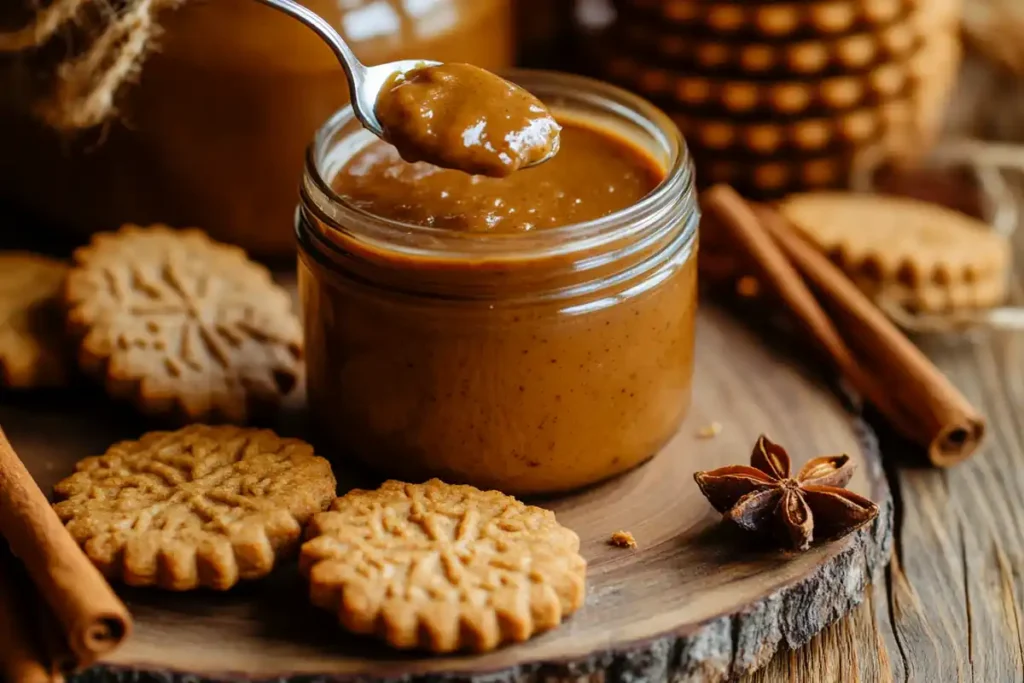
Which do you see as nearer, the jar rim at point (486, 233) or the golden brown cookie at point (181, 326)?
the jar rim at point (486, 233)

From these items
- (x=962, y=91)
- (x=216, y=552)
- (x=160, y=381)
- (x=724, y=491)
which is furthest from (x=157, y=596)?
(x=962, y=91)

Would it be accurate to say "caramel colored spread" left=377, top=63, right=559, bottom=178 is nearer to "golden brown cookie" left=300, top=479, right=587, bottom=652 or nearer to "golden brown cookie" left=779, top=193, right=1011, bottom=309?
"golden brown cookie" left=300, top=479, right=587, bottom=652

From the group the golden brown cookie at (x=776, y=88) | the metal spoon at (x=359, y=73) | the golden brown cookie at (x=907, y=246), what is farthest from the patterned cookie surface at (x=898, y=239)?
the metal spoon at (x=359, y=73)

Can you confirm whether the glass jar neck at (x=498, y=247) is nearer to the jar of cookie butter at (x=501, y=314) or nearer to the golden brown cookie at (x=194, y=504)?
the jar of cookie butter at (x=501, y=314)

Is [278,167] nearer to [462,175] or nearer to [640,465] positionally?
[462,175]

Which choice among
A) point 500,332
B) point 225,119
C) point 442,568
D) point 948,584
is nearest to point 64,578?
point 442,568

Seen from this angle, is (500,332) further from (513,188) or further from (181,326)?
(181,326)
